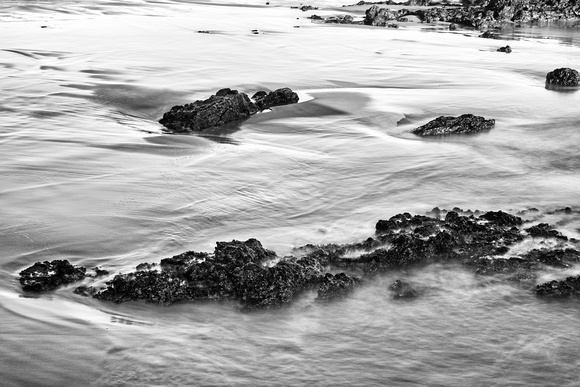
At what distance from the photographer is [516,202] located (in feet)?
29.0

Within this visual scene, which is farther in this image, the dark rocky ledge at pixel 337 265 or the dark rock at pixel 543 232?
the dark rock at pixel 543 232

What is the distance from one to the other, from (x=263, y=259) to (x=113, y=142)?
4.77 metres

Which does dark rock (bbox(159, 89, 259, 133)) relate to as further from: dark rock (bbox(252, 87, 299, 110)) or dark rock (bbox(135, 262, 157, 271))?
dark rock (bbox(135, 262, 157, 271))

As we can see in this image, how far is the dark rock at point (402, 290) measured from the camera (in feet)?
21.0

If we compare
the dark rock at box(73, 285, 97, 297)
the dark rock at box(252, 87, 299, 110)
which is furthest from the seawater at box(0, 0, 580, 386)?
the dark rock at box(252, 87, 299, 110)

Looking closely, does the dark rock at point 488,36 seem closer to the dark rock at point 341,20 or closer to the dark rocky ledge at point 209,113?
the dark rock at point 341,20

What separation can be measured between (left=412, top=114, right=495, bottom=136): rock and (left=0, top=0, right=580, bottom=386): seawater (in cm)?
27

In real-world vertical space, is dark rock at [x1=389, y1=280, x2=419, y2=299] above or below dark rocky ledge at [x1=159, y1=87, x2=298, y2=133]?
below

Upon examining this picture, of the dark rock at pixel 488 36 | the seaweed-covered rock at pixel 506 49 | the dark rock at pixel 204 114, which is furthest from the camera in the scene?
the dark rock at pixel 488 36

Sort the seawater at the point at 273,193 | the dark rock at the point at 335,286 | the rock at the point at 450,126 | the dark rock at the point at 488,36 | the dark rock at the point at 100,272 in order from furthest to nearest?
the dark rock at the point at 488,36, the rock at the point at 450,126, the dark rock at the point at 100,272, the dark rock at the point at 335,286, the seawater at the point at 273,193

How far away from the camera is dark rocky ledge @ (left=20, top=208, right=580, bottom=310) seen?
20.4 feet

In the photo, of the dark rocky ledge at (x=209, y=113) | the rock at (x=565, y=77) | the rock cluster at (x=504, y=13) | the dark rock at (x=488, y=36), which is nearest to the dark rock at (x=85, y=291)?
the dark rocky ledge at (x=209, y=113)

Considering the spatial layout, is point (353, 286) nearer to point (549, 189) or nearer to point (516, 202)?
point (516, 202)

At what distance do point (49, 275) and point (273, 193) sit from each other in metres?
3.28
